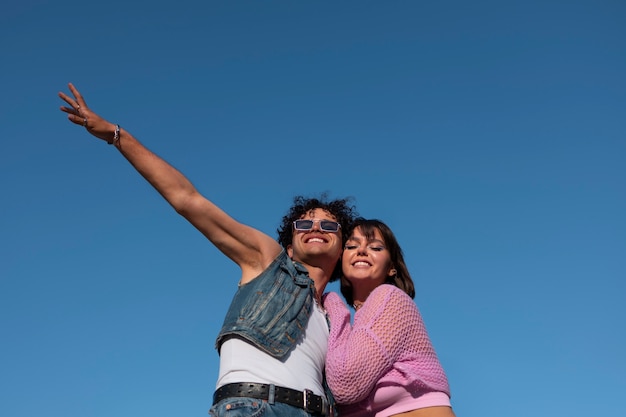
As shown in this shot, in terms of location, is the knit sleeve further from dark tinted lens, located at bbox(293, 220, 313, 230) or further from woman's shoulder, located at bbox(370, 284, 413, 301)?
dark tinted lens, located at bbox(293, 220, 313, 230)

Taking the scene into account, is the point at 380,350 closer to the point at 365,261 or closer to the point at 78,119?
the point at 365,261

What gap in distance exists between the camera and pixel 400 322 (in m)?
5.67

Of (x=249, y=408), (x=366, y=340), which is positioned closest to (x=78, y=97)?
(x=249, y=408)

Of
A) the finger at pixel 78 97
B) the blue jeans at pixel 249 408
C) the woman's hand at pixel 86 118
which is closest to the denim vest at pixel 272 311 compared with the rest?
the blue jeans at pixel 249 408

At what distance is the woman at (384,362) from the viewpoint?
17.3 ft

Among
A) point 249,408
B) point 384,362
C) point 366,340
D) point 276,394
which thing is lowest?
point 249,408

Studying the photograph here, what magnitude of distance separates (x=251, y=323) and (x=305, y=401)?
679 mm

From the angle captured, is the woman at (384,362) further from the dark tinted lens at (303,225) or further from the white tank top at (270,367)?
the dark tinted lens at (303,225)

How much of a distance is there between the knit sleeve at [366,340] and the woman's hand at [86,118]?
2.41 m

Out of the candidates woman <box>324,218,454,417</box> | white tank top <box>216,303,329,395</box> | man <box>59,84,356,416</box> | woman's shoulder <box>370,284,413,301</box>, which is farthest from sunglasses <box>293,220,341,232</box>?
white tank top <box>216,303,329,395</box>

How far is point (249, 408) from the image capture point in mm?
4441

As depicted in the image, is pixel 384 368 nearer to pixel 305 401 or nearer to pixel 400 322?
pixel 400 322

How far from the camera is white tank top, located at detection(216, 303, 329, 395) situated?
4.66m

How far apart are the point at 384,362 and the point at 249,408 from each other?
1.40m
